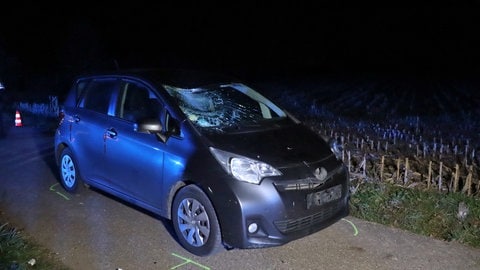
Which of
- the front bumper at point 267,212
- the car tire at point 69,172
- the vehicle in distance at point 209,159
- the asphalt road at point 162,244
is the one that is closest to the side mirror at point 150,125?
the vehicle in distance at point 209,159

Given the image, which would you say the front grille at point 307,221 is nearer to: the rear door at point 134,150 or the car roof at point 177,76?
the rear door at point 134,150

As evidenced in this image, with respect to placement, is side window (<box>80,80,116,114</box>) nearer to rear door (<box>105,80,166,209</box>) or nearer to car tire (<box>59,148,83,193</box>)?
rear door (<box>105,80,166,209</box>)

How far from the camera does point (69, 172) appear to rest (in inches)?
240

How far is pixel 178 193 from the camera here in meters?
4.38

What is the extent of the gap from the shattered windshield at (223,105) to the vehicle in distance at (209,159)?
0.01 m

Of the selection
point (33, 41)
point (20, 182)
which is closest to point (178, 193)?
point (20, 182)

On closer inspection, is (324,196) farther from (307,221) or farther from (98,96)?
(98,96)

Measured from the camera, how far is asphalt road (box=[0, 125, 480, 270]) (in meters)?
4.19

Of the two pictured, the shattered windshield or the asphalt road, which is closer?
the asphalt road

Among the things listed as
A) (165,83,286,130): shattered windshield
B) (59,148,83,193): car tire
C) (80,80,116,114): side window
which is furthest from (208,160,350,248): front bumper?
(59,148,83,193): car tire

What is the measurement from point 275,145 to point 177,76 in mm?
1425

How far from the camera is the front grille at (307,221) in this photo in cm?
402

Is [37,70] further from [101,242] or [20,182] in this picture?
[101,242]

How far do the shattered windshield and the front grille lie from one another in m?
1.11
